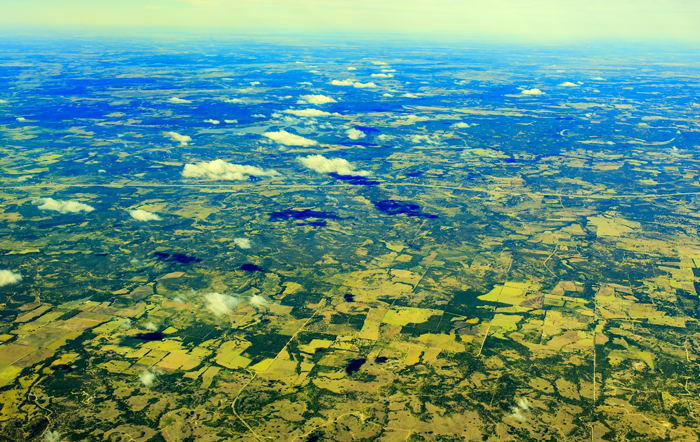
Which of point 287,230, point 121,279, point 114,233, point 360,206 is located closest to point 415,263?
point 287,230

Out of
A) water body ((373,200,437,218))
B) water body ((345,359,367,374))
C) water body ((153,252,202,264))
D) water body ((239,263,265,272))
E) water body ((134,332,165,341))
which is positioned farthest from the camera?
water body ((373,200,437,218))

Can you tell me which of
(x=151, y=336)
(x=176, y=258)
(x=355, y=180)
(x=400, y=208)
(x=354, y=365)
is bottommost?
(x=355, y=180)

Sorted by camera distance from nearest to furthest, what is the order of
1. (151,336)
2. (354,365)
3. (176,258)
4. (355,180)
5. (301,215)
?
(354,365) < (151,336) < (176,258) < (301,215) < (355,180)

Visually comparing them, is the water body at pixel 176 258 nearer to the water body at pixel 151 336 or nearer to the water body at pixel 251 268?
the water body at pixel 251 268

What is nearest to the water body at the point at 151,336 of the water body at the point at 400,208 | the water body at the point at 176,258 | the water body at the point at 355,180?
the water body at the point at 176,258

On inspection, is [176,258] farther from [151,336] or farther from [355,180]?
[355,180]

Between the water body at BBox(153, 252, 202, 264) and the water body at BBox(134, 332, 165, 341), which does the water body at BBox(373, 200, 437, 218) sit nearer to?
the water body at BBox(153, 252, 202, 264)

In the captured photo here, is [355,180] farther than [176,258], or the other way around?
[355,180]

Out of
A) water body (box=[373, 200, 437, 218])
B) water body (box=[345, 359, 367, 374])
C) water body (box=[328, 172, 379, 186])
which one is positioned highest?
water body (box=[345, 359, 367, 374])

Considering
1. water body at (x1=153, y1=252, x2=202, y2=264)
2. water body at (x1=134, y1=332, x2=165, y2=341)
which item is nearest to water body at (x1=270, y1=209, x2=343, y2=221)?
water body at (x1=153, y1=252, x2=202, y2=264)

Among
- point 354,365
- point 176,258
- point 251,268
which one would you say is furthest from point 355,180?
point 354,365

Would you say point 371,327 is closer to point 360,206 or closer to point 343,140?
point 360,206
